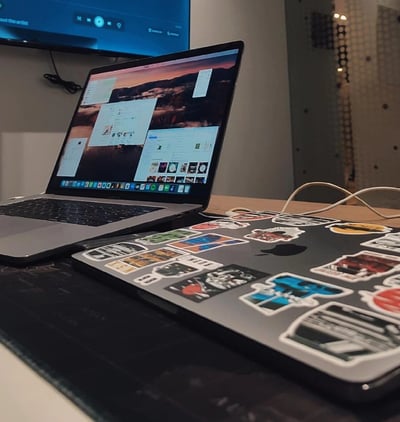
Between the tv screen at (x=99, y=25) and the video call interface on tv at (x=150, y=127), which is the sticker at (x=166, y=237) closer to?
the video call interface on tv at (x=150, y=127)

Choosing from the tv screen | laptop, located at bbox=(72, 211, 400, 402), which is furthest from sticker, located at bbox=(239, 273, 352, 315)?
the tv screen

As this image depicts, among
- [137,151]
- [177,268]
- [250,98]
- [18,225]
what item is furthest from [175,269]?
[250,98]

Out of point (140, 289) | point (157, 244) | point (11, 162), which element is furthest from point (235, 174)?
point (140, 289)

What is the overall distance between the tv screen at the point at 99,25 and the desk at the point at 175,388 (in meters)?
1.14

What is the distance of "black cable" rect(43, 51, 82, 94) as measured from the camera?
4.79 feet

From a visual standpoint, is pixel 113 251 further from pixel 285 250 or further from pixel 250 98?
pixel 250 98

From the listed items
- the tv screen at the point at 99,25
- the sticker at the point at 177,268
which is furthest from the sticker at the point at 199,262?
the tv screen at the point at 99,25

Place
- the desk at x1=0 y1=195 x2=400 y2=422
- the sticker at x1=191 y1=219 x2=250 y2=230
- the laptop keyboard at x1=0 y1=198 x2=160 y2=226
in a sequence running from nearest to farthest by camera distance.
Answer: the desk at x1=0 y1=195 x2=400 y2=422
the sticker at x1=191 y1=219 x2=250 y2=230
the laptop keyboard at x1=0 y1=198 x2=160 y2=226

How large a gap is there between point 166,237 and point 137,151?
37cm

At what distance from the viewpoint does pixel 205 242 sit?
0.53m

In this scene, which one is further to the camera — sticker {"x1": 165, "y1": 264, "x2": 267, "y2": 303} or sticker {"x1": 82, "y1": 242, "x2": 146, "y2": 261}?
sticker {"x1": 82, "y1": 242, "x2": 146, "y2": 261}

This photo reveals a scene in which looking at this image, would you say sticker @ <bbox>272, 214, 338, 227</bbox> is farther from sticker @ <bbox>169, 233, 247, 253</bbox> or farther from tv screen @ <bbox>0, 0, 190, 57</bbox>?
tv screen @ <bbox>0, 0, 190, 57</bbox>

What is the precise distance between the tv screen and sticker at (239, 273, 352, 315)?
3.82 ft

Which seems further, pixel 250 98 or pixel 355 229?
pixel 250 98
